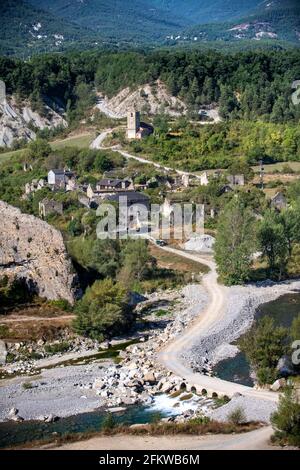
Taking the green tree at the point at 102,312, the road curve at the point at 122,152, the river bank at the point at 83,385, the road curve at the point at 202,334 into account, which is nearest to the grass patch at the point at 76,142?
the road curve at the point at 122,152

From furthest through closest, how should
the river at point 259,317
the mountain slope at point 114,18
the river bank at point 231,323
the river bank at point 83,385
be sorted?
1. the mountain slope at point 114,18
2. the river bank at point 231,323
3. the river at point 259,317
4. the river bank at point 83,385

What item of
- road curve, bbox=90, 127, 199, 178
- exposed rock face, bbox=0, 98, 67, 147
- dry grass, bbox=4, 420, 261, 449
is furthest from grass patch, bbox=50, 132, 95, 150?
dry grass, bbox=4, 420, 261, 449

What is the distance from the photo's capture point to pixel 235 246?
28.1m

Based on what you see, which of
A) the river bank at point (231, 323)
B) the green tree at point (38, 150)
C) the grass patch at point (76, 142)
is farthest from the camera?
the grass patch at point (76, 142)

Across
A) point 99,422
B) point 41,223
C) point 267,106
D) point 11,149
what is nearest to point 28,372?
point 99,422

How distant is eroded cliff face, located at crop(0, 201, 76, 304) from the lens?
2392 cm

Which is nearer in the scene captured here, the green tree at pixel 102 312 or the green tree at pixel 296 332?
the green tree at pixel 296 332

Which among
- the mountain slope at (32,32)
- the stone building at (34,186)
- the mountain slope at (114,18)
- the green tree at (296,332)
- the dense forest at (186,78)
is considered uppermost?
the mountain slope at (114,18)

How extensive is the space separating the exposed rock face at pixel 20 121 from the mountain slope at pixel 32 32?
46393 millimetres

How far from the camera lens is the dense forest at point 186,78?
57562 millimetres

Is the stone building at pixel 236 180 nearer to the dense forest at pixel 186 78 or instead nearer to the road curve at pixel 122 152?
the road curve at pixel 122 152

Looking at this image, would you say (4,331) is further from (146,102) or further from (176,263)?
(146,102)
